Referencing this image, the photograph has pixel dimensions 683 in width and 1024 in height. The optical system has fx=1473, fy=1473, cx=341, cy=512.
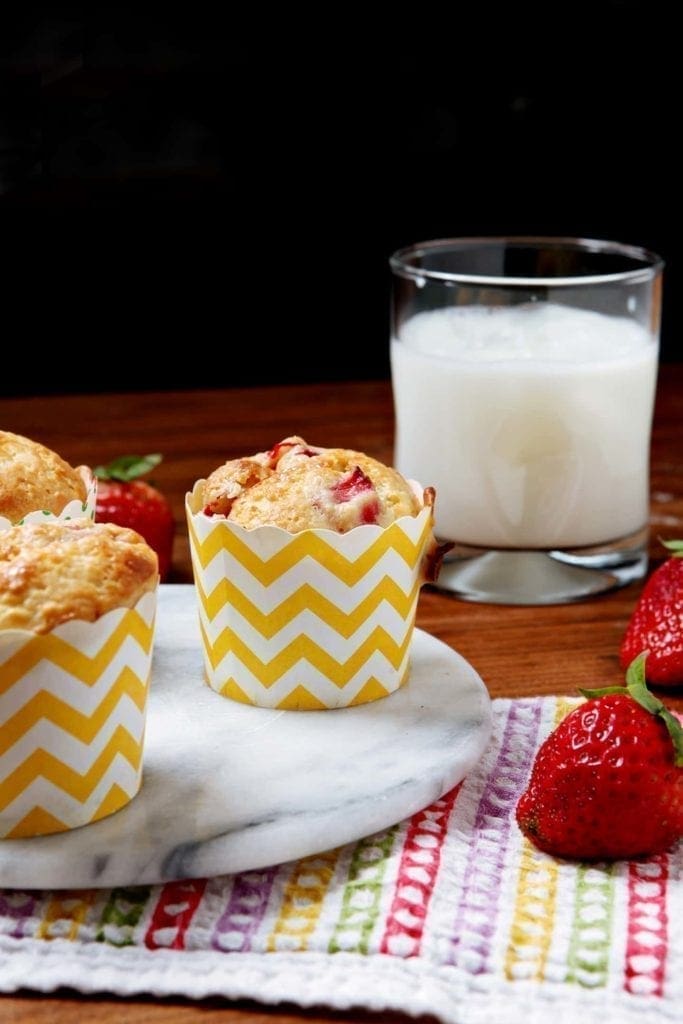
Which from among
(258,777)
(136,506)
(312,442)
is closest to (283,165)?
(312,442)

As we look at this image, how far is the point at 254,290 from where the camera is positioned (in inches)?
119

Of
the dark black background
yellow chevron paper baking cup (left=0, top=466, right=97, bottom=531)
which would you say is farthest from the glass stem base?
the dark black background

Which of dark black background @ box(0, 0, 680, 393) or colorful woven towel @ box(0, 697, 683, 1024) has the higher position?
dark black background @ box(0, 0, 680, 393)

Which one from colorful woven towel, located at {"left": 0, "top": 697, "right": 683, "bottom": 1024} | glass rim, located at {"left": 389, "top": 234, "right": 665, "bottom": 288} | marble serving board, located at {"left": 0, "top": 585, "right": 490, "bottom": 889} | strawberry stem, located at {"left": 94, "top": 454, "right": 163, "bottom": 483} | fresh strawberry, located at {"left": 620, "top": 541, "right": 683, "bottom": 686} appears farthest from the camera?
strawberry stem, located at {"left": 94, "top": 454, "right": 163, "bottom": 483}

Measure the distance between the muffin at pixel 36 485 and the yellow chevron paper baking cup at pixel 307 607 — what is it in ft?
0.43

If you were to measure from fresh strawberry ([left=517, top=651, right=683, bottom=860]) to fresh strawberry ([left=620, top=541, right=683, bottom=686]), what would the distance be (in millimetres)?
333

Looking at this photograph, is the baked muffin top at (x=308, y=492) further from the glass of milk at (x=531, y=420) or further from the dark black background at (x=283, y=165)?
the dark black background at (x=283, y=165)

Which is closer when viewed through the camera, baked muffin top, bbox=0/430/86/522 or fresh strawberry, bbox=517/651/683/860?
fresh strawberry, bbox=517/651/683/860

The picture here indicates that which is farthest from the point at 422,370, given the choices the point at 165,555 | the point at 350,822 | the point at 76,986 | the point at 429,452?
the point at 76,986

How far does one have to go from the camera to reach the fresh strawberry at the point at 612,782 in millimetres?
1051

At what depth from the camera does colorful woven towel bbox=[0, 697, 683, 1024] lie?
0.92 m

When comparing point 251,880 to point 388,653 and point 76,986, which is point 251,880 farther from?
point 388,653

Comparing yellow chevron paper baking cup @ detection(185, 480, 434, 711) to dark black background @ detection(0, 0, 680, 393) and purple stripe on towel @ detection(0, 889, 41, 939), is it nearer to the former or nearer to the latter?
purple stripe on towel @ detection(0, 889, 41, 939)

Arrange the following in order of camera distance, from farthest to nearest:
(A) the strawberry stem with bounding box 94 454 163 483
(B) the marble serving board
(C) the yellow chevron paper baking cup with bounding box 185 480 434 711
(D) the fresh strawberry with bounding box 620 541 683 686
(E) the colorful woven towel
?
(A) the strawberry stem with bounding box 94 454 163 483
(D) the fresh strawberry with bounding box 620 541 683 686
(C) the yellow chevron paper baking cup with bounding box 185 480 434 711
(B) the marble serving board
(E) the colorful woven towel
